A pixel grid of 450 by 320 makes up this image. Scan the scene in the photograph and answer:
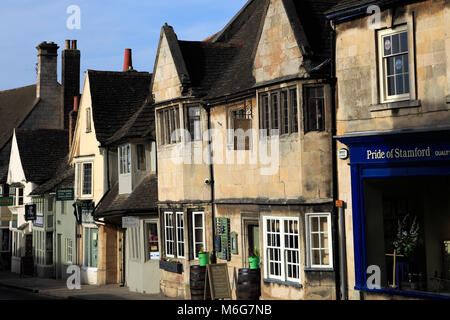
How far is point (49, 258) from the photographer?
1618 inches

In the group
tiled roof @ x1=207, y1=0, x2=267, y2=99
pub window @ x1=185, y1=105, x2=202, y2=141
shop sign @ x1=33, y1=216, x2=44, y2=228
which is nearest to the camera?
tiled roof @ x1=207, y1=0, x2=267, y2=99

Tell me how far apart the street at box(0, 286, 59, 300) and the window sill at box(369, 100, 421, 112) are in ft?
55.2

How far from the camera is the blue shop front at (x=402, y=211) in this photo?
55.2 feet

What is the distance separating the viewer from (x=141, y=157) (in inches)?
1179

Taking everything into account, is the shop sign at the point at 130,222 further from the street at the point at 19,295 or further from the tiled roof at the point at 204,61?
the tiled roof at the point at 204,61

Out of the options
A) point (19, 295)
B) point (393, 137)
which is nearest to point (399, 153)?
point (393, 137)

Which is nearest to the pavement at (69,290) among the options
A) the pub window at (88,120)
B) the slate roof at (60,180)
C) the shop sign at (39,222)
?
the shop sign at (39,222)

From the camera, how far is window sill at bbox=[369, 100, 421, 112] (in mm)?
16797

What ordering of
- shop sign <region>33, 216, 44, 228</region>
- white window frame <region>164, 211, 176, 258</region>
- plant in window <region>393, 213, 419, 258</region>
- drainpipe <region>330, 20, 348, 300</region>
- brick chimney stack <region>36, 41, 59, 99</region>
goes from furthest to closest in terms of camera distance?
brick chimney stack <region>36, 41, 59, 99</region> → shop sign <region>33, 216, 44, 228</region> → white window frame <region>164, 211, 176, 258</region> → drainpipe <region>330, 20, 348, 300</region> → plant in window <region>393, 213, 419, 258</region>

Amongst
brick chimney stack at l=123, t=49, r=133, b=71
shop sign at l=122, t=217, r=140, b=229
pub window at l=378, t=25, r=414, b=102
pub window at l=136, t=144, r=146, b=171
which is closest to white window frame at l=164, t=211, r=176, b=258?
shop sign at l=122, t=217, r=140, b=229

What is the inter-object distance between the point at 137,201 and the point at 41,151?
18918 mm

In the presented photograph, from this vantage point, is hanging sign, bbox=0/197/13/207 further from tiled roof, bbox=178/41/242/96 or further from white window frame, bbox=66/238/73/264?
tiled roof, bbox=178/41/242/96

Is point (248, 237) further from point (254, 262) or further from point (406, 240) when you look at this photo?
point (406, 240)

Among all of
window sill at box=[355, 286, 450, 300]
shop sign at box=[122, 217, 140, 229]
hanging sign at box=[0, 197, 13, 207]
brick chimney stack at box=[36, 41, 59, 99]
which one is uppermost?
brick chimney stack at box=[36, 41, 59, 99]
